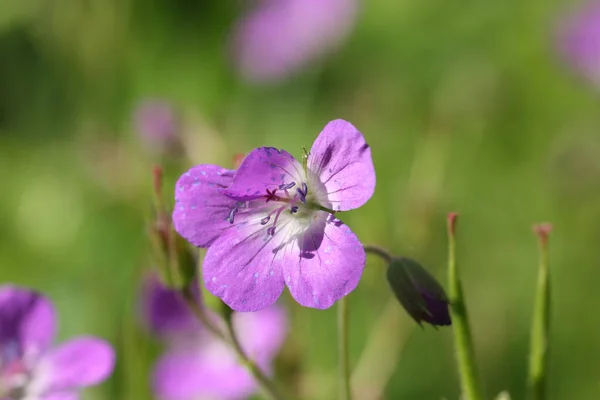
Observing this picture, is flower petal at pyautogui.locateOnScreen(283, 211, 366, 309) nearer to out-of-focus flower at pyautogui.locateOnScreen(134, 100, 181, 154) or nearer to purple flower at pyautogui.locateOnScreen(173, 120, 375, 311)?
purple flower at pyautogui.locateOnScreen(173, 120, 375, 311)

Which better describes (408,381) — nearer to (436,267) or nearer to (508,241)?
(436,267)

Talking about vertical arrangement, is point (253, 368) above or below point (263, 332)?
above

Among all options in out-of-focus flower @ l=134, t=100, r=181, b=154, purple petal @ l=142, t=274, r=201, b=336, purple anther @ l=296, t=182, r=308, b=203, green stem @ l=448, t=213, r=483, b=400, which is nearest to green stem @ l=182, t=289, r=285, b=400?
purple anther @ l=296, t=182, r=308, b=203

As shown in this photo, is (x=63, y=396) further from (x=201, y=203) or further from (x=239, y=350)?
(x=201, y=203)

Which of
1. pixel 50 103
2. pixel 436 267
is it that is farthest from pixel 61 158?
pixel 436 267

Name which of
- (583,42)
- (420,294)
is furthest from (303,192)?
(583,42)
